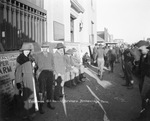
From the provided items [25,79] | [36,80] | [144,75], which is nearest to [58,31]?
[36,80]

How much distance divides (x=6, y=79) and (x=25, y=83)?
406 mm

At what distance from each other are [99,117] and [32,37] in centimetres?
334

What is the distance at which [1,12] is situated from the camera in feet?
11.5

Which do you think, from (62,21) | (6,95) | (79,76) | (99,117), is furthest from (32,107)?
(62,21)

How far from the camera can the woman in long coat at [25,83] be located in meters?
2.86

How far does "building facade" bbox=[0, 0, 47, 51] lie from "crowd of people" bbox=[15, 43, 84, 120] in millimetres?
549

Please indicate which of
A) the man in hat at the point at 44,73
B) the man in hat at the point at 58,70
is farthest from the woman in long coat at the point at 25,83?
the man in hat at the point at 58,70

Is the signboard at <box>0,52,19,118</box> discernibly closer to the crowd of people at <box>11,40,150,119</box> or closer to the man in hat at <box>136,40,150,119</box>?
the crowd of people at <box>11,40,150,119</box>

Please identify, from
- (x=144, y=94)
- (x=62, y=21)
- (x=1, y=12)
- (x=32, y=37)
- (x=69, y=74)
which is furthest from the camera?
(x=62, y=21)

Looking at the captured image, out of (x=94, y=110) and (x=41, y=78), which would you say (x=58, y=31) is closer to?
(x=41, y=78)

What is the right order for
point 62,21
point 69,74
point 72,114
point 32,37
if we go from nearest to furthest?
point 72,114, point 32,37, point 69,74, point 62,21

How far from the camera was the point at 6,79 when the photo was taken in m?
2.93

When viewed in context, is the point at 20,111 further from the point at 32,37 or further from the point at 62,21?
the point at 62,21

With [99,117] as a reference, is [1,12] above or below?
above
